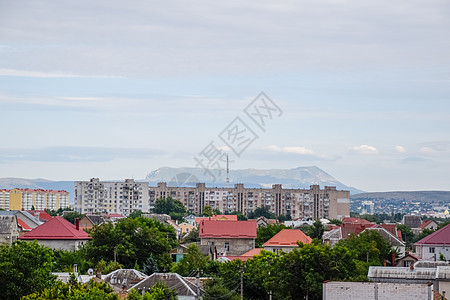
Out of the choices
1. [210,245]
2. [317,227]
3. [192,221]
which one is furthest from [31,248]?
[192,221]

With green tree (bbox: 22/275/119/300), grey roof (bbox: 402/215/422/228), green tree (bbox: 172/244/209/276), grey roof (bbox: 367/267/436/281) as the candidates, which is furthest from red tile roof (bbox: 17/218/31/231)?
grey roof (bbox: 402/215/422/228)

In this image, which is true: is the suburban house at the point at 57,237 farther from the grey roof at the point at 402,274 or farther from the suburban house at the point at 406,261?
the grey roof at the point at 402,274

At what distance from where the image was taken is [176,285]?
42.4m

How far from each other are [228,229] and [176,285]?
109ft

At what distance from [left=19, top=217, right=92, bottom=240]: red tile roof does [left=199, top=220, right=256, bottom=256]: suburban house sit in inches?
453

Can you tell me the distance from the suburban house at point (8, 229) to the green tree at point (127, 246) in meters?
13.5

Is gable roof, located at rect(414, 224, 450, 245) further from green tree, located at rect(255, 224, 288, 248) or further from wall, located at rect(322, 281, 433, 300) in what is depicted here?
wall, located at rect(322, 281, 433, 300)

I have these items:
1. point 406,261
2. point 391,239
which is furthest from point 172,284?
point 391,239

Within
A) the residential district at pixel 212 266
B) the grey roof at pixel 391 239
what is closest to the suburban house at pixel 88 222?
the residential district at pixel 212 266

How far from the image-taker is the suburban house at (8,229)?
7306 cm

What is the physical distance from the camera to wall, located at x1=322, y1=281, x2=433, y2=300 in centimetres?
3375

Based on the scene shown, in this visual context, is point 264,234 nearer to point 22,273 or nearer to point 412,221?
point 22,273

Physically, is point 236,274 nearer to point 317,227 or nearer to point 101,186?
point 317,227

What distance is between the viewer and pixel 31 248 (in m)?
39.1
